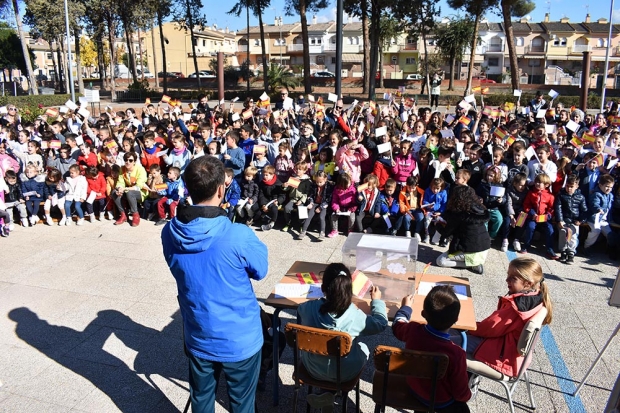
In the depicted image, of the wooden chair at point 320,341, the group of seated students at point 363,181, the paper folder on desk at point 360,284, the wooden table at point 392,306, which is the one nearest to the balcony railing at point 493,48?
the group of seated students at point 363,181

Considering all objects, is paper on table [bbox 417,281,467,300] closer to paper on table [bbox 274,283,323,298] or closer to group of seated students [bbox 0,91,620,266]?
paper on table [bbox 274,283,323,298]

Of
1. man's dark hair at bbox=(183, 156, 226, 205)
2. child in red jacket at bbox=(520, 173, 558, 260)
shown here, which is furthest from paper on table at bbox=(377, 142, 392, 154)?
man's dark hair at bbox=(183, 156, 226, 205)

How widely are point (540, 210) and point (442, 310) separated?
195 inches

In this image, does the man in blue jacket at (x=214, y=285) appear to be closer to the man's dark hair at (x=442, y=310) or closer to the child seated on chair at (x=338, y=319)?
the child seated on chair at (x=338, y=319)

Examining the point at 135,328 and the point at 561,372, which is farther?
the point at 135,328

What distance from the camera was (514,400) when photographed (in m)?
4.05

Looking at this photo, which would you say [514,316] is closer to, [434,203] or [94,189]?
[434,203]

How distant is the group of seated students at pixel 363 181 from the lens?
23.7ft

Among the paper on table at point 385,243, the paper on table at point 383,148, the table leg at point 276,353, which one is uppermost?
Result: the paper on table at point 383,148

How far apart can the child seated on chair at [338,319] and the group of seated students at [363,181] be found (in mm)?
3604

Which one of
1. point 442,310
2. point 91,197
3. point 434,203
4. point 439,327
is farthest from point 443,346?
point 91,197

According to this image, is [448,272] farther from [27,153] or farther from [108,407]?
[27,153]

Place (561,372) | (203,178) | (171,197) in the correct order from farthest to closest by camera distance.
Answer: (171,197) < (561,372) < (203,178)

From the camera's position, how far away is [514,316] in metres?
3.60
